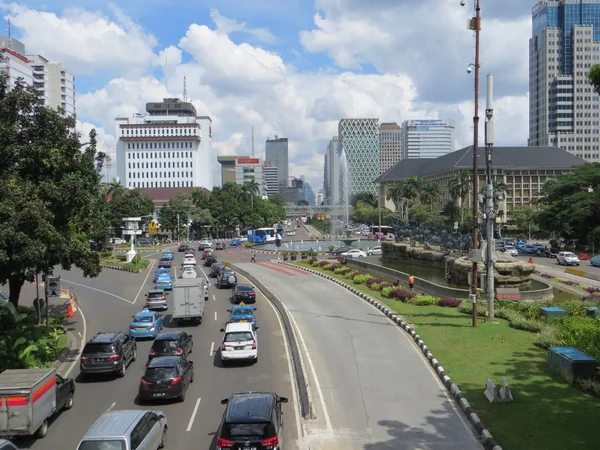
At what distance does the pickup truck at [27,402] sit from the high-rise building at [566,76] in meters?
176

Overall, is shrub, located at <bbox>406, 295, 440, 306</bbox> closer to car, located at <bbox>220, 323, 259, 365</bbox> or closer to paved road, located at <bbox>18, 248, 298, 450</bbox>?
paved road, located at <bbox>18, 248, 298, 450</bbox>

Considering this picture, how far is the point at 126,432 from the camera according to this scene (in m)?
11.8

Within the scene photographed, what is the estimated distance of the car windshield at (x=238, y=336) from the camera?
22.0 m

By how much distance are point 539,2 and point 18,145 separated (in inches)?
7887

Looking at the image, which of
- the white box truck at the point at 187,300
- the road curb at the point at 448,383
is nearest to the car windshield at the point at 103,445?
the road curb at the point at 448,383

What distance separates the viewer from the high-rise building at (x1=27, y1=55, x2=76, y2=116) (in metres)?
164

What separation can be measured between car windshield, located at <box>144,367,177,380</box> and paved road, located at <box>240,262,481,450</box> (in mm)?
4490

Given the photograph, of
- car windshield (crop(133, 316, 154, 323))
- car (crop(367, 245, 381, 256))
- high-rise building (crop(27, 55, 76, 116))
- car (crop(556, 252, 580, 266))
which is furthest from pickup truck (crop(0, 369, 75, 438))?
high-rise building (crop(27, 55, 76, 116))

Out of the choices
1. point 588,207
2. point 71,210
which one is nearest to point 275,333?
point 71,210

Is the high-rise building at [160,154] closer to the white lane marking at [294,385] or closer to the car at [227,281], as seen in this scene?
the car at [227,281]

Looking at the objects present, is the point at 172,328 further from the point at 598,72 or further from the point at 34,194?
the point at 598,72

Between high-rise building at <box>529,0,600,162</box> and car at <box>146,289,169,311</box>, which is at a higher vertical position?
high-rise building at <box>529,0,600,162</box>

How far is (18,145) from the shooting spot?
2327 centimetres

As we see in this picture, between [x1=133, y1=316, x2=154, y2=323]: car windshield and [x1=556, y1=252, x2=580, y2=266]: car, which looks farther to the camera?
[x1=556, y1=252, x2=580, y2=266]: car
